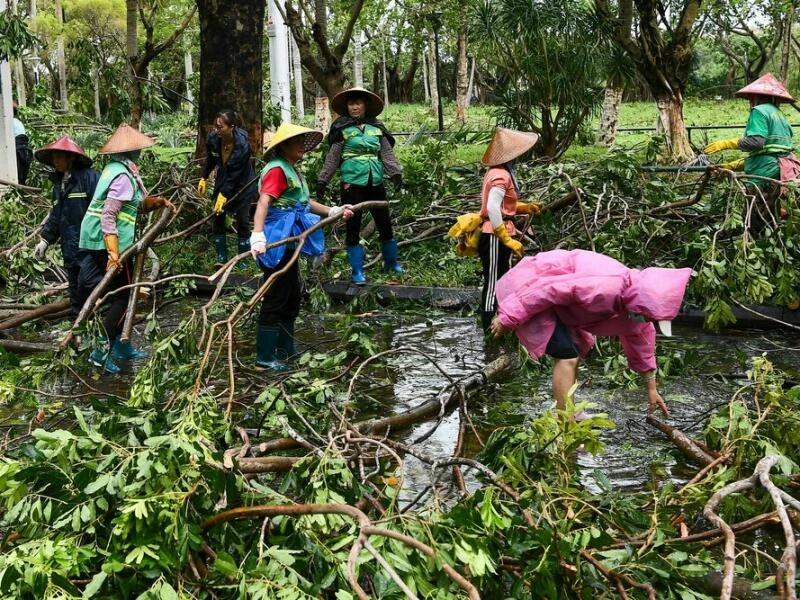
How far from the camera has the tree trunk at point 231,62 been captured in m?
12.2

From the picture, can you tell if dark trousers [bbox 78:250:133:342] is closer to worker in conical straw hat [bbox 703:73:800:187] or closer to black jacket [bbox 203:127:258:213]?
black jacket [bbox 203:127:258:213]

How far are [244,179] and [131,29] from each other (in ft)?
20.4

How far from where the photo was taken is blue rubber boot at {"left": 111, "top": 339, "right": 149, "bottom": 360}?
25.8 feet

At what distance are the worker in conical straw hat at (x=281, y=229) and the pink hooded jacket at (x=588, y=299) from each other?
1.93 metres

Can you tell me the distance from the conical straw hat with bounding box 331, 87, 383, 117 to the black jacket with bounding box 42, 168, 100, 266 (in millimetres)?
2363

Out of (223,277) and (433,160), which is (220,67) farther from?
(223,277)

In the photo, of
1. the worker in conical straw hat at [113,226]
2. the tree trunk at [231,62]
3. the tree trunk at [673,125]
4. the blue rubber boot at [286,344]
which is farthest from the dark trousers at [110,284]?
the tree trunk at [673,125]

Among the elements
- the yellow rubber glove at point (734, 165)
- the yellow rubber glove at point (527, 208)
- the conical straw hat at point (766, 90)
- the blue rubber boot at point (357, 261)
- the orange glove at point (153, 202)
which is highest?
the conical straw hat at point (766, 90)

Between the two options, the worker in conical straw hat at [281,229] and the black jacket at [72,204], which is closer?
the worker in conical straw hat at [281,229]

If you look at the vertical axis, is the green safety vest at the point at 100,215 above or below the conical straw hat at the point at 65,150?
below

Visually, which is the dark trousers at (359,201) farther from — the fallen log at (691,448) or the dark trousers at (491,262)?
the fallen log at (691,448)

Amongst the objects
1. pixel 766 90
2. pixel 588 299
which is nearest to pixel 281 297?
pixel 588 299

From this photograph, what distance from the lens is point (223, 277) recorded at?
18.5 feet

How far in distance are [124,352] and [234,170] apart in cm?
272
